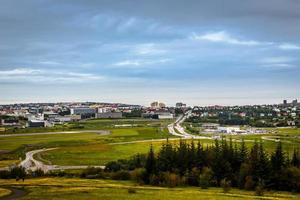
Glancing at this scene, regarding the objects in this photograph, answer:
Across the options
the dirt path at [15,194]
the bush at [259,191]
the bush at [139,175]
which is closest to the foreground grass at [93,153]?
the bush at [139,175]

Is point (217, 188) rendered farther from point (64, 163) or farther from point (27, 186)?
point (64, 163)

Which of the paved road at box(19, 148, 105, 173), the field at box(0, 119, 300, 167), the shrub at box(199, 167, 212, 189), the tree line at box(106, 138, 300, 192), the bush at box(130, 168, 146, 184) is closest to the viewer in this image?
the tree line at box(106, 138, 300, 192)

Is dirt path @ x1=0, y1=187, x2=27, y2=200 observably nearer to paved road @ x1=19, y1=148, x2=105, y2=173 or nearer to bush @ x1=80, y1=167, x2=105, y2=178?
bush @ x1=80, y1=167, x2=105, y2=178

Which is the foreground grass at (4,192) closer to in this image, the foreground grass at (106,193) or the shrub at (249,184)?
the foreground grass at (106,193)

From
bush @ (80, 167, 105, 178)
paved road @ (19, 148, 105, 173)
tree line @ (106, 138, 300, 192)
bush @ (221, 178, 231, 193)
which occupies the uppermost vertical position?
tree line @ (106, 138, 300, 192)

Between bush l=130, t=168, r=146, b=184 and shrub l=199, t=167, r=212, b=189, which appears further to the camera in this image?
bush l=130, t=168, r=146, b=184

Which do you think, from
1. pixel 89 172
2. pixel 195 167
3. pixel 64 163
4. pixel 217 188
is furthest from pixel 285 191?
pixel 64 163

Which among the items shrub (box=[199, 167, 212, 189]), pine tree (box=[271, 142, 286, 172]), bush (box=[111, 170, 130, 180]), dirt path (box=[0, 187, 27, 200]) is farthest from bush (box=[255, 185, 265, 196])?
dirt path (box=[0, 187, 27, 200])

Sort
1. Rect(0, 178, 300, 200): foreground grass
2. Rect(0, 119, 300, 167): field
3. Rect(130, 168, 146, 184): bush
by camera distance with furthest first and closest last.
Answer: Rect(0, 119, 300, 167): field, Rect(130, 168, 146, 184): bush, Rect(0, 178, 300, 200): foreground grass

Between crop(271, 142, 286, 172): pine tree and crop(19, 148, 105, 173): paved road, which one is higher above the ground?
crop(271, 142, 286, 172): pine tree
